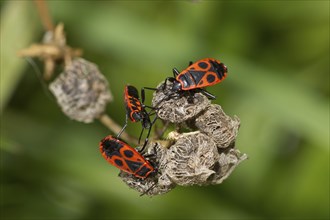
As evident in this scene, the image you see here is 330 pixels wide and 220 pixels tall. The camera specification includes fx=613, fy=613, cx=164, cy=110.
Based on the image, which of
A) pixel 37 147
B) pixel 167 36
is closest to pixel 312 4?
pixel 167 36

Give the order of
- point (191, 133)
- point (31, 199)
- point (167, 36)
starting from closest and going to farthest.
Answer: point (191, 133)
point (31, 199)
point (167, 36)

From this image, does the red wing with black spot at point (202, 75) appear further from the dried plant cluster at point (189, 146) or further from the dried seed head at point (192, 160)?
the dried seed head at point (192, 160)

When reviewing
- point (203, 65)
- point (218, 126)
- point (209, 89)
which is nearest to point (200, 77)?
point (203, 65)

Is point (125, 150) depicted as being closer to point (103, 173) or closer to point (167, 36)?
point (103, 173)

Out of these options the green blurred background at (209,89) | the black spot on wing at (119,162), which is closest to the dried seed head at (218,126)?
the black spot on wing at (119,162)

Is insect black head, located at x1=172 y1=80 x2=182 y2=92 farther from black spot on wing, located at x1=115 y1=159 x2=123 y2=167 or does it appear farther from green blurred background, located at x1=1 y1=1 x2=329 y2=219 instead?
green blurred background, located at x1=1 y1=1 x2=329 y2=219

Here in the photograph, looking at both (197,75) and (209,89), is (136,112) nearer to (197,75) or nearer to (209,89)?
(197,75)

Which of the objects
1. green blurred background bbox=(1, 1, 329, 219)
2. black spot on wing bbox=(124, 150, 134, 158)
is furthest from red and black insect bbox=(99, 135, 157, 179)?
green blurred background bbox=(1, 1, 329, 219)
